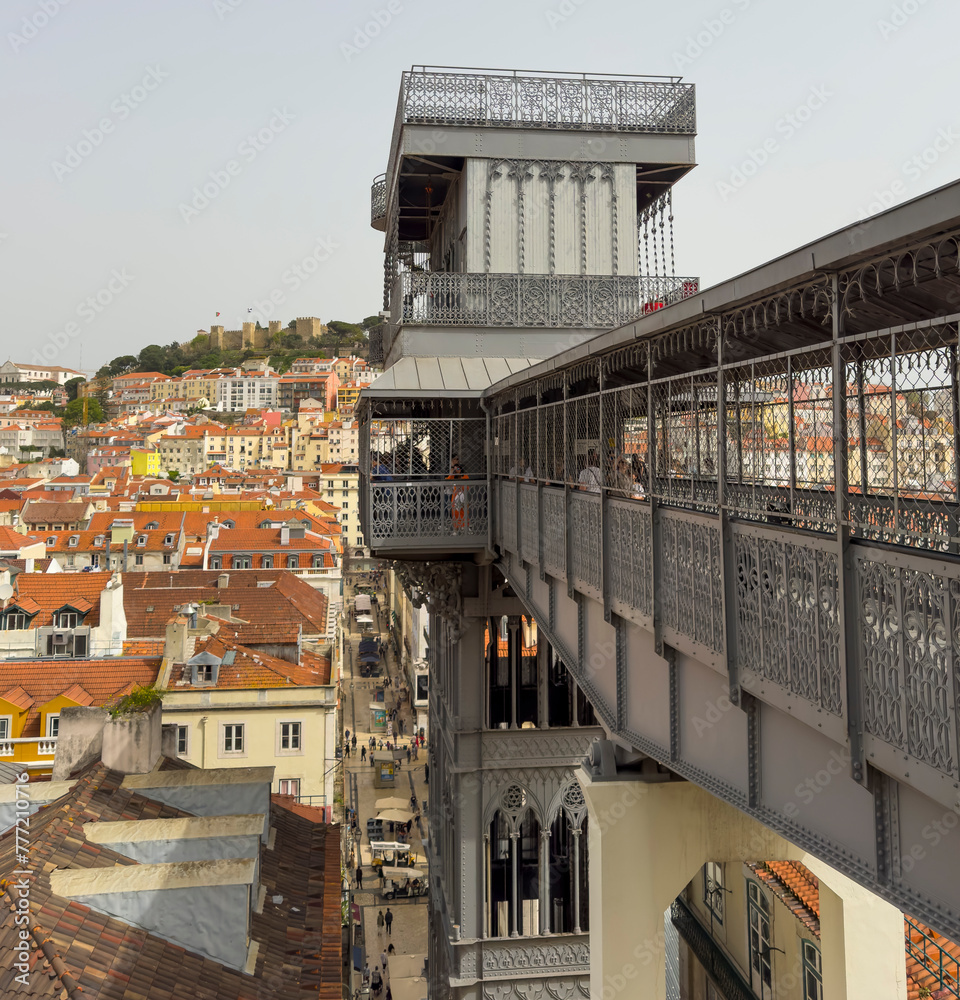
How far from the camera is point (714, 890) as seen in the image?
16219 mm

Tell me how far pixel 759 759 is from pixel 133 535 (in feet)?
205

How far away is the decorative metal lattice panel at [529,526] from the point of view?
992 cm

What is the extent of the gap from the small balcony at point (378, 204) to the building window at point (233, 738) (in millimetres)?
14697

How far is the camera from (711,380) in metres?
6.14

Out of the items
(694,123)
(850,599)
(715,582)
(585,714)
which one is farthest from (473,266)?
(850,599)

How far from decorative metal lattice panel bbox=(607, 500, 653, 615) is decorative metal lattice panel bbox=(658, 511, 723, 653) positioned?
0.18 metres

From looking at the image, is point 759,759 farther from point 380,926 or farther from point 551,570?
point 380,926

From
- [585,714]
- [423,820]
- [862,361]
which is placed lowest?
[423,820]

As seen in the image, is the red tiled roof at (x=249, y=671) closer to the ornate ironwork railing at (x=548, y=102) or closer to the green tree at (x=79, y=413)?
the ornate ironwork railing at (x=548, y=102)

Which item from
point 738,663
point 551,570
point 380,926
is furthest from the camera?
point 380,926

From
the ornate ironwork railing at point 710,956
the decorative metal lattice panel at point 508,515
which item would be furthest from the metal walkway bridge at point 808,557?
the ornate ironwork railing at point 710,956

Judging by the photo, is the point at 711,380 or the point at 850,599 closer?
the point at 850,599

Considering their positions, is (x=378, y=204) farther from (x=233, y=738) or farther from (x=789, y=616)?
(x=789, y=616)

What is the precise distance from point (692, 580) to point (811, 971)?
8.86m
